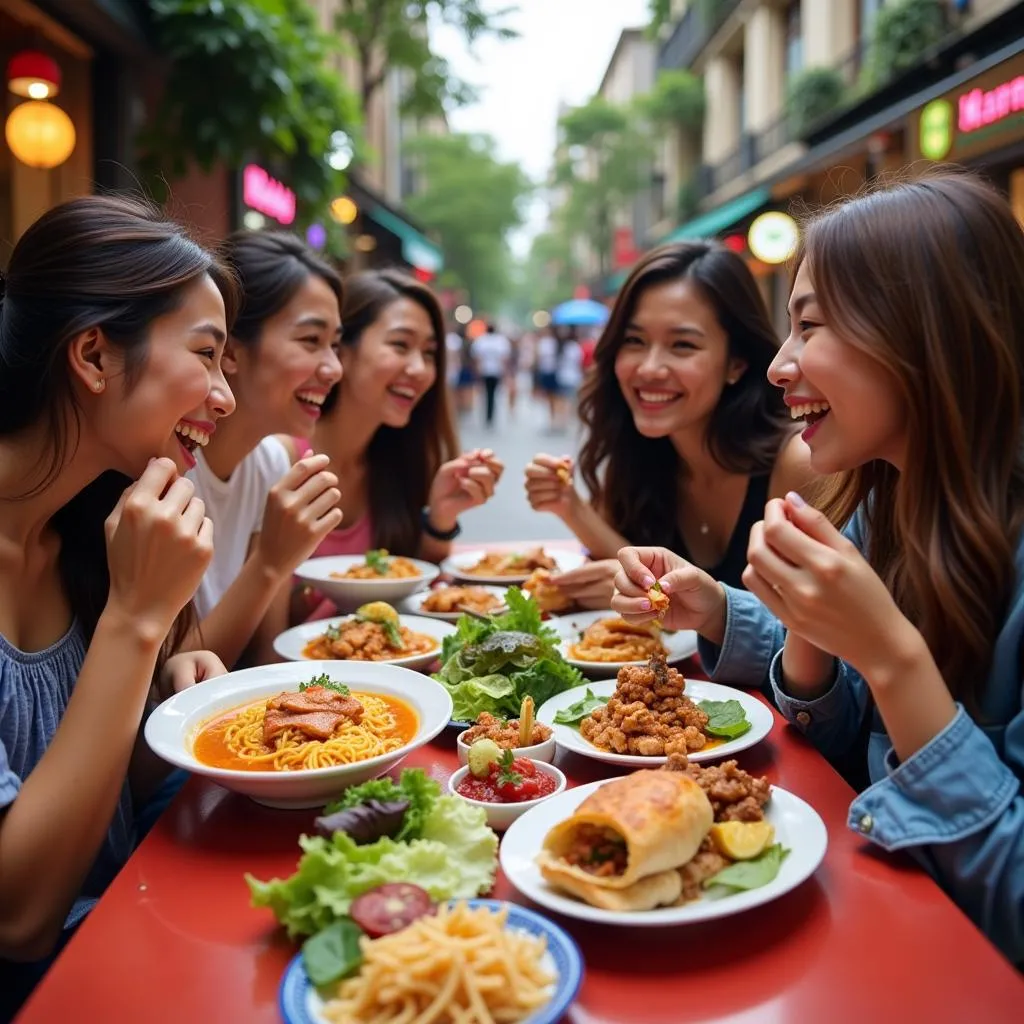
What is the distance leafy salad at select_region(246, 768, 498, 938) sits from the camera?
4.55 feet

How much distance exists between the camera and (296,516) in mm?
2732

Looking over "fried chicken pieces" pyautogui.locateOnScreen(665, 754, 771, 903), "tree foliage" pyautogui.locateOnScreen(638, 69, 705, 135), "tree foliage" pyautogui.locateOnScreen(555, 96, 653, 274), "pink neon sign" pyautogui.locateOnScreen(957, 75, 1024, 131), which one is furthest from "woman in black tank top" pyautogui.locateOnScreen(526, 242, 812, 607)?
"tree foliage" pyautogui.locateOnScreen(555, 96, 653, 274)

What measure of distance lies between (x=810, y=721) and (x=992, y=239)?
109 cm

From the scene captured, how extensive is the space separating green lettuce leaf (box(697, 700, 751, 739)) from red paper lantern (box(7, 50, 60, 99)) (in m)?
6.17

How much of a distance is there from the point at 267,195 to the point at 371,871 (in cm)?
882

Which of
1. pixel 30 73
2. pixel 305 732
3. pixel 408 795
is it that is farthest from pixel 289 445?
pixel 30 73

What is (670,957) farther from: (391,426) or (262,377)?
(391,426)

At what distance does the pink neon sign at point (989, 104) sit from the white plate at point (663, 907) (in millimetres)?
8117

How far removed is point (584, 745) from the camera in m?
2.04

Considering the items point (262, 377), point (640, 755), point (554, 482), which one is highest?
point (262, 377)

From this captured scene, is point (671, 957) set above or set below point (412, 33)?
below

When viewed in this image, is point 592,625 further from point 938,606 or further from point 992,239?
point 992,239

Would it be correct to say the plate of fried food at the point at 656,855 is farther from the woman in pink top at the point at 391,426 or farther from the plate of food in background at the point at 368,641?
the woman in pink top at the point at 391,426

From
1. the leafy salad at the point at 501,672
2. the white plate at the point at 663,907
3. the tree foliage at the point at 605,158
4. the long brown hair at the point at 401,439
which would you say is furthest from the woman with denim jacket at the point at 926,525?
the tree foliage at the point at 605,158
